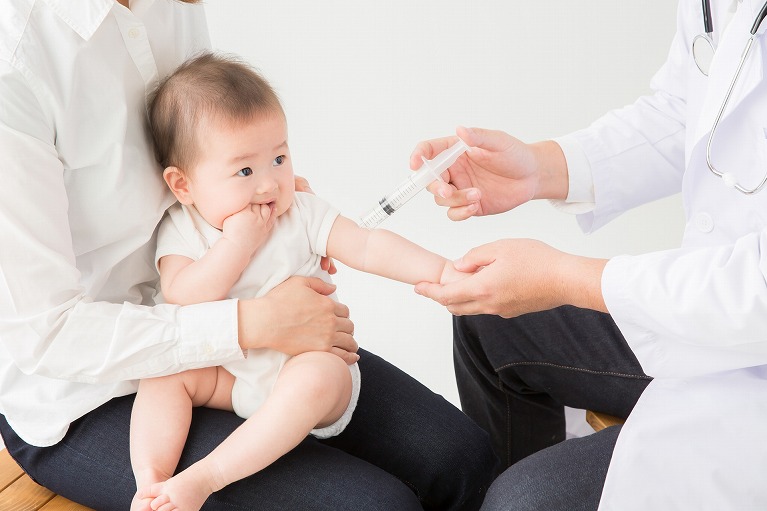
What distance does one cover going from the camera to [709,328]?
144 cm

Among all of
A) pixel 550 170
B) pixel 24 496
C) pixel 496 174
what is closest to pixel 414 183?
pixel 496 174

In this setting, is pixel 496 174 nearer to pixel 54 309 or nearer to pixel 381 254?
pixel 381 254

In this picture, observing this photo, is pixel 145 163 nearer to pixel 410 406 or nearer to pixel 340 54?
pixel 410 406

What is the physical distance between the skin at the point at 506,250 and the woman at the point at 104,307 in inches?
11.0

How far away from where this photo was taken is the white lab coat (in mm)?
1414

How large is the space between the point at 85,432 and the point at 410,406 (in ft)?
2.09

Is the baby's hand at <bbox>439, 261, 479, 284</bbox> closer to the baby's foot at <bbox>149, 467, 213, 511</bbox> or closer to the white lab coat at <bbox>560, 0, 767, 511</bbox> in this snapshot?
the white lab coat at <bbox>560, 0, 767, 511</bbox>

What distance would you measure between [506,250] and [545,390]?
1.54 feet

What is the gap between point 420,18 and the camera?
3.66 metres

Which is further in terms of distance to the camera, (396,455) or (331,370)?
(396,455)

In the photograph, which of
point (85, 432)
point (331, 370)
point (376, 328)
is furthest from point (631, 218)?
point (85, 432)

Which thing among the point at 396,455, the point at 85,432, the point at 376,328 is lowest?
the point at 376,328

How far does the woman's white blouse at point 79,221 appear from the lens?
1.48 metres

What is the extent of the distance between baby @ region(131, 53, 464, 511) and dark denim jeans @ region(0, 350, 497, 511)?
6cm
